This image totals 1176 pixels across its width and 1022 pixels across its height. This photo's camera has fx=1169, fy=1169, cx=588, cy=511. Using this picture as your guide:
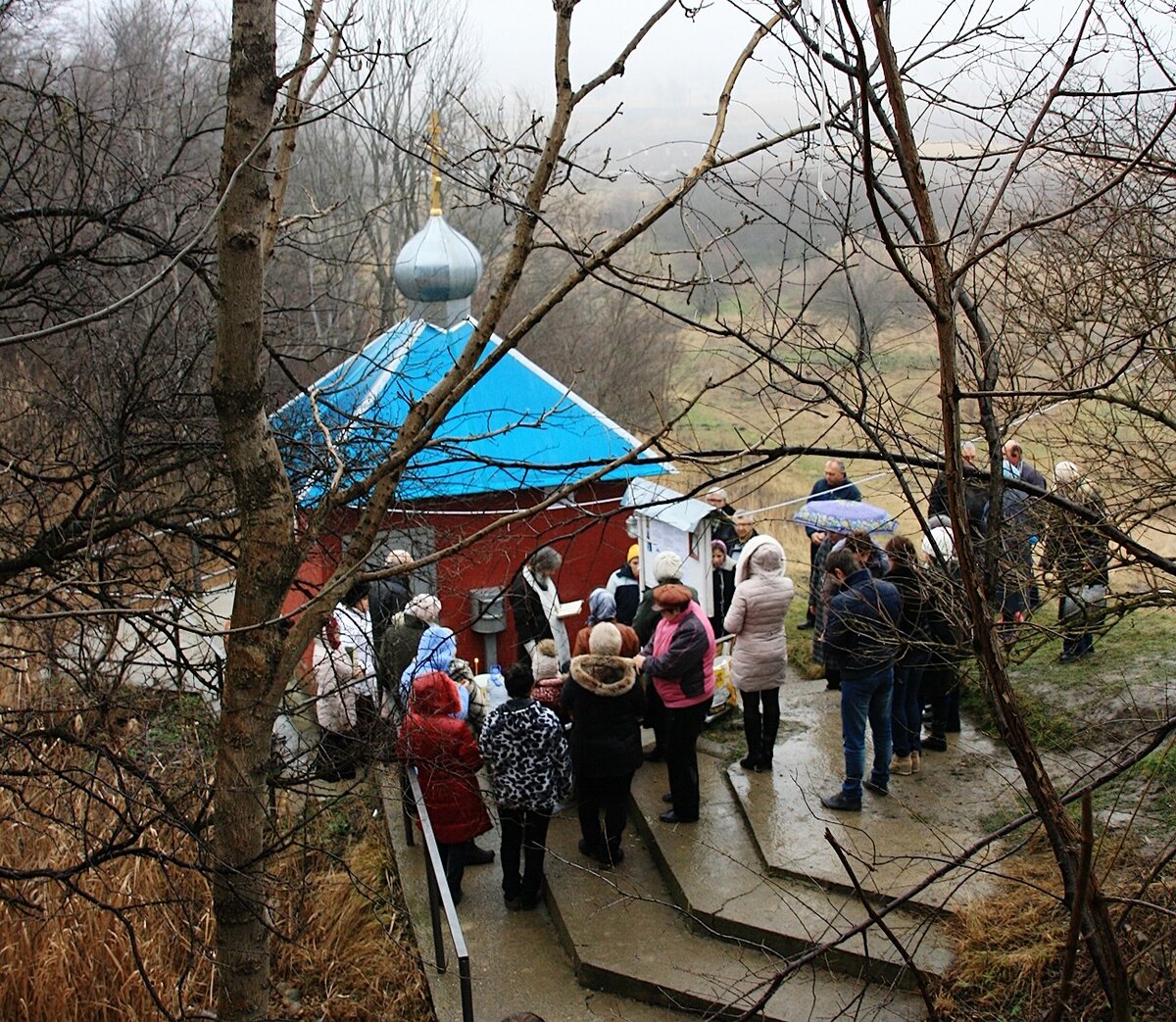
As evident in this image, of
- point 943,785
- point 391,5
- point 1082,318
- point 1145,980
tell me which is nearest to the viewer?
point 1145,980

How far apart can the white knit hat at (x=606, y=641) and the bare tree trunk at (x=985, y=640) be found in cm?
398

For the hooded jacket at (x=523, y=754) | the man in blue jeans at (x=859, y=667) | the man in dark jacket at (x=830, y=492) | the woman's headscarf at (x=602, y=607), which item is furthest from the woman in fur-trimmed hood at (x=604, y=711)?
the man in dark jacket at (x=830, y=492)

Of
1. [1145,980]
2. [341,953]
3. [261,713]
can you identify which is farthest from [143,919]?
[1145,980]

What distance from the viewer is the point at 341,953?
712 cm

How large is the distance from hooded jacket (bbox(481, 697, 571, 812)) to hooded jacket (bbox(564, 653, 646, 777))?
181 millimetres

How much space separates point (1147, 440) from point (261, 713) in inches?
193

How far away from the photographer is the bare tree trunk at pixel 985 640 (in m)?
2.76

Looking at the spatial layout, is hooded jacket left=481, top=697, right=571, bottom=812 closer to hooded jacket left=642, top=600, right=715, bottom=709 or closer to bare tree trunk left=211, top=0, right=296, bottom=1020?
hooded jacket left=642, top=600, right=715, bottom=709

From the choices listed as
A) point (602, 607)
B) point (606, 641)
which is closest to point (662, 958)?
point (606, 641)

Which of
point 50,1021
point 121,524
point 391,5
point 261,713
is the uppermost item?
point 391,5

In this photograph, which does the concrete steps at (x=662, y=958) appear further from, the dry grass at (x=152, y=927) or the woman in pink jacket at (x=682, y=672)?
the dry grass at (x=152, y=927)

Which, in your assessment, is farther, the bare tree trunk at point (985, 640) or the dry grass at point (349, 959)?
the dry grass at point (349, 959)

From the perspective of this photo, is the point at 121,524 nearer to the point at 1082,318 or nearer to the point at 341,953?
the point at 341,953

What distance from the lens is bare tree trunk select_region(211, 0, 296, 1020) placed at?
384cm
